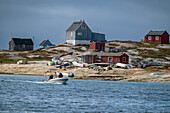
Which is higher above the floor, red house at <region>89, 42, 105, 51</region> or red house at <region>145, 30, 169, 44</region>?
red house at <region>145, 30, 169, 44</region>

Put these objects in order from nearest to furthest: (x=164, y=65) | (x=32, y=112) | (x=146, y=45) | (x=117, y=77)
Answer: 1. (x=32, y=112)
2. (x=117, y=77)
3. (x=164, y=65)
4. (x=146, y=45)

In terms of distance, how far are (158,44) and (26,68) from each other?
62.9 m

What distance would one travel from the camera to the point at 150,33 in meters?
139

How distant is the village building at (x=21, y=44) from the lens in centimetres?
13988

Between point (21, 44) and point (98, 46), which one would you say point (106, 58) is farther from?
point (21, 44)

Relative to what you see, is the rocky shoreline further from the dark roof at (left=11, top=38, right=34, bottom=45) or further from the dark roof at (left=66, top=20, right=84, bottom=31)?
the dark roof at (left=11, top=38, right=34, bottom=45)

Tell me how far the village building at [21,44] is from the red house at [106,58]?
52.4m

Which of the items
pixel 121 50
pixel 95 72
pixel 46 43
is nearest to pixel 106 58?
pixel 95 72

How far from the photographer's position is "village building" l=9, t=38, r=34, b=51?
139875mm

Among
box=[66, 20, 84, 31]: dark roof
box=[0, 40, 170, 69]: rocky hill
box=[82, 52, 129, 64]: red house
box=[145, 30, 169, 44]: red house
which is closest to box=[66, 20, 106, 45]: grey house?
box=[66, 20, 84, 31]: dark roof

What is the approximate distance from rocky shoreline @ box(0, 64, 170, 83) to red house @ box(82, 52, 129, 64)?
31.5ft

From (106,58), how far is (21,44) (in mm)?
57072

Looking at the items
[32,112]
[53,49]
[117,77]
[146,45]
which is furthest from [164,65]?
[32,112]

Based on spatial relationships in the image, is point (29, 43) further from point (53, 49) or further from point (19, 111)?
point (19, 111)
